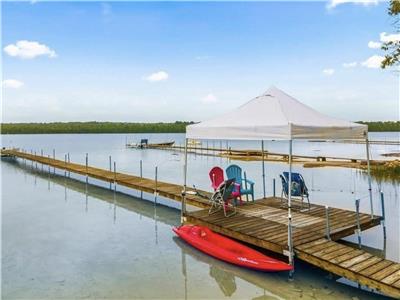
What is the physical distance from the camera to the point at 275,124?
19.2 ft

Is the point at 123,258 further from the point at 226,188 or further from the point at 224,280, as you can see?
the point at 226,188

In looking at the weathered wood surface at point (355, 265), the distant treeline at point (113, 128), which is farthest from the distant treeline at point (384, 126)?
the weathered wood surface at point (355, 265)

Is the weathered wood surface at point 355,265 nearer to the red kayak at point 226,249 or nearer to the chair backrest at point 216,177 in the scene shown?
the red kayak at point 226,249

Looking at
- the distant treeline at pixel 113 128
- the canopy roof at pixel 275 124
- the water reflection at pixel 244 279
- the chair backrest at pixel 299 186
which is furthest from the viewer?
the distant treeline at pixel 113 128

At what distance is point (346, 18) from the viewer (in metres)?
14.0

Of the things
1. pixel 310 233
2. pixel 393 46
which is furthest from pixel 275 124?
pixel 393 46

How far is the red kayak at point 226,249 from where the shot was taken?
566cm

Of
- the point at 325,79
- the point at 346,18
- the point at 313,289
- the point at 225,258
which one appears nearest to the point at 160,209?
the point at 225,258

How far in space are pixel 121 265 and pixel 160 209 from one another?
495 centimetres

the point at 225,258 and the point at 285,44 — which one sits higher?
the point at 285,44

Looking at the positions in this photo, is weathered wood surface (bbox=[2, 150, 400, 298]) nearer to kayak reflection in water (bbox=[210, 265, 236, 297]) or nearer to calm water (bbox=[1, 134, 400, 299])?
calm water (bbox=[1, 134, 400, 299])

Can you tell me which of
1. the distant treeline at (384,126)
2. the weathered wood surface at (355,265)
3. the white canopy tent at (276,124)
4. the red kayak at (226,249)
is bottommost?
the red kayak at (226,249)

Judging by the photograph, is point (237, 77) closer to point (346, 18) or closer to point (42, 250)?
point (346, 18)

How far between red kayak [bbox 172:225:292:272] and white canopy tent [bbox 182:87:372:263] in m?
0.43
